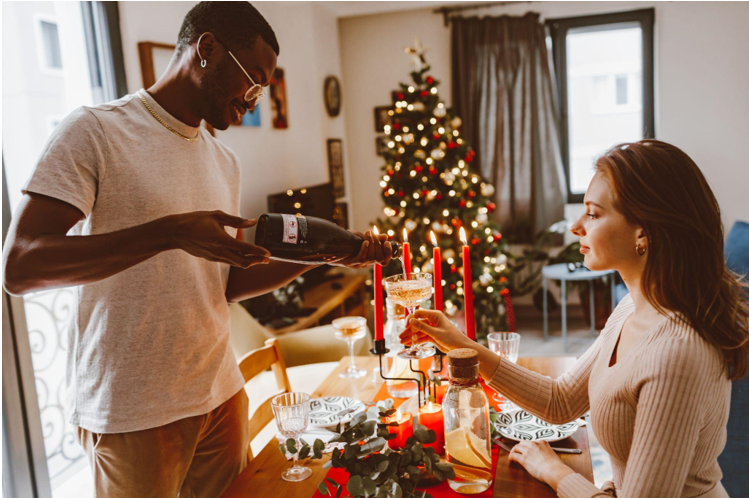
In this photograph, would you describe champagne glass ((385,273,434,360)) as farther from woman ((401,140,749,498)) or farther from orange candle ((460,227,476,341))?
woman ((401,140,749,498))

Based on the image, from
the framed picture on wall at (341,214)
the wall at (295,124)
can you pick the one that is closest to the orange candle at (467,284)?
the wall at (295,124)

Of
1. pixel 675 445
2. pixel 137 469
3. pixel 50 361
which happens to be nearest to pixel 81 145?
pixel 137 469

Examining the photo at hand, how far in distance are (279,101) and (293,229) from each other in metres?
3.26

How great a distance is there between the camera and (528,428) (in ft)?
4.40

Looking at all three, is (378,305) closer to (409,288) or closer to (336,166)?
(409,288)

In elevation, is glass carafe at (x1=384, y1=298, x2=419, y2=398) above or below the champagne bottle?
below

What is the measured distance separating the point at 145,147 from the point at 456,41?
442cm

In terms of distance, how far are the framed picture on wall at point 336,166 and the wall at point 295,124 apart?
9 centimetres

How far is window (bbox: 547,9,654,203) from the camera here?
492 cm

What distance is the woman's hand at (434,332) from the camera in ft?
4.17

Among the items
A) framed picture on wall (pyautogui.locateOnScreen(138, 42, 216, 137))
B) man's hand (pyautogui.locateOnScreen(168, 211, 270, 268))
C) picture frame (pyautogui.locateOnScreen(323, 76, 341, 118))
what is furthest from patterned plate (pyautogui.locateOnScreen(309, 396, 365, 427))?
picture frame (pyautogui.locateOnScreen(323, 76, 341, 118))

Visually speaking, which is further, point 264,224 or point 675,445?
point 264,224

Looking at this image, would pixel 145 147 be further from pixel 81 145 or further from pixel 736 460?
pixel 736 460

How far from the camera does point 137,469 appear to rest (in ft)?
3.92
